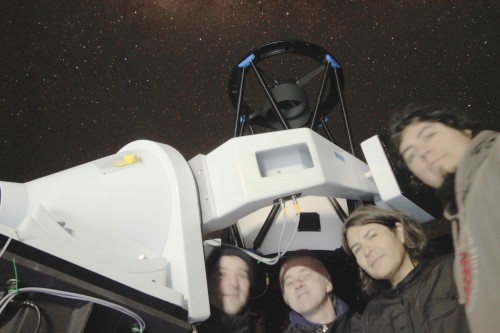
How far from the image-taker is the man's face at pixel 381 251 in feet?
3.98

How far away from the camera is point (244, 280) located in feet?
4.53

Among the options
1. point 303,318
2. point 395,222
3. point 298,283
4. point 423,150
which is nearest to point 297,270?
point 298,283

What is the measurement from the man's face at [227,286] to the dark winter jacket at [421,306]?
1.42 feet

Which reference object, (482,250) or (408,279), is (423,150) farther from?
(482,250)

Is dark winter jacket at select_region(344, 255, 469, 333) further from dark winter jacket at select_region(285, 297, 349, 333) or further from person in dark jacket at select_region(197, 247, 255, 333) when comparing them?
person in dark jacket at select_region(197, 247, 255, 333)

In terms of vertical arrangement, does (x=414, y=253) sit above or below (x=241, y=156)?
below

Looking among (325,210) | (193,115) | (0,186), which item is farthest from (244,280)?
(193,115)

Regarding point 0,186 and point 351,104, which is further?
point 351,104

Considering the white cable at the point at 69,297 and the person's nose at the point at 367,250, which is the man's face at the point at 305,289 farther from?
the white cable at the point at 69,297

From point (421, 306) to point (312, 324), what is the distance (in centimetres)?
41

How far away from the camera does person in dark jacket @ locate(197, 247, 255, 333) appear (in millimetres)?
1299

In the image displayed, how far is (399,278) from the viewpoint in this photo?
1.24 metres

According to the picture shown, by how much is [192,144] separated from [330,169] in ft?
5.63

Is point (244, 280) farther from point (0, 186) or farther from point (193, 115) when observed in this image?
point (193, 115)
